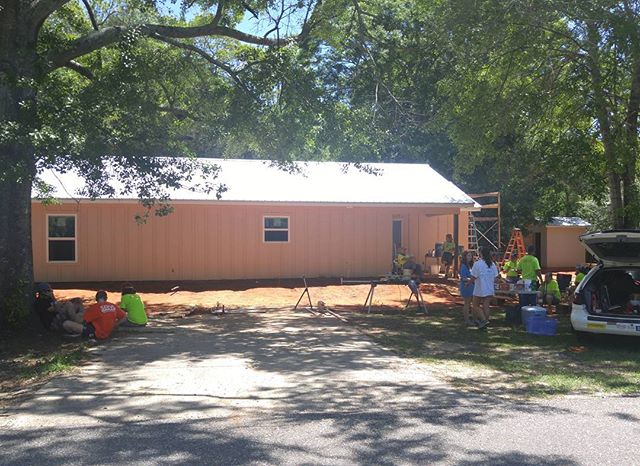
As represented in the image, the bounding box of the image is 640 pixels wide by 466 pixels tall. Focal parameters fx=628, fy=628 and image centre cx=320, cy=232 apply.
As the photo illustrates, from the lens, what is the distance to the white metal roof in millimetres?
19125

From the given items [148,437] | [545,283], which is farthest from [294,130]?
[148,437]

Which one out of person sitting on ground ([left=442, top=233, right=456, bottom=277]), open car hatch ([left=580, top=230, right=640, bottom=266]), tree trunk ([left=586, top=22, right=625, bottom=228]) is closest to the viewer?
open car hatch ([left=580, top=230, right=640, bottom=266])

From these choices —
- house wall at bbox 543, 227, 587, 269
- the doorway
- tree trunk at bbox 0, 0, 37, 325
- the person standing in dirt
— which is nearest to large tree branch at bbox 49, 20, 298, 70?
tree trunk at bbox 0, 0, 37, 325

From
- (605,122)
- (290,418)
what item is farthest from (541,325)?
(290,418)

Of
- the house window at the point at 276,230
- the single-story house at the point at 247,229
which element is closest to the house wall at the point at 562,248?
the single-story house at the point at 247,229

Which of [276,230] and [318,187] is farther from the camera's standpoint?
[318,187]

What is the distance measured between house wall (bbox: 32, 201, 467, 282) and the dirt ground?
642mm

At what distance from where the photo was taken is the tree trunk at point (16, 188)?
32.1 ft

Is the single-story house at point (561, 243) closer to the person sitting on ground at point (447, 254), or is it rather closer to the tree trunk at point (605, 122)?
the person sitting on ground at point (447, 254)

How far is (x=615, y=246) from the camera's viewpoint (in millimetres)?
10055

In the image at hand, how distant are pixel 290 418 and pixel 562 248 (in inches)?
1094

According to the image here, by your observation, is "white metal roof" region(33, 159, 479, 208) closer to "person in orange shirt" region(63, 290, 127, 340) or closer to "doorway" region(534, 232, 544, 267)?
"person in orange shirt" region(63, 290, 127, 340)

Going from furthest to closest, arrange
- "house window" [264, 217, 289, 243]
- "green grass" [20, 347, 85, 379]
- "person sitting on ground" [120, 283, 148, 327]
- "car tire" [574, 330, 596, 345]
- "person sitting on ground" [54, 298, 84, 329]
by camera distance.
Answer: "house window" [264, 217, 289, 243]
"person sitting on ground" [120, 283, 148, 327]
"person sitting on ground" [54, 298, 84, 329]
"car tire" [574, 330, 596, 345]
"green grass" [20, 347, 85, 379]

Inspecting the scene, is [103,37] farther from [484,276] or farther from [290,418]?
[290,418]
